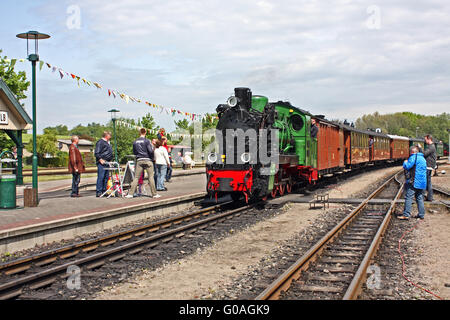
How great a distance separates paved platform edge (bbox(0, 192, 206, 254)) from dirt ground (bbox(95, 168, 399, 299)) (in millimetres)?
2665

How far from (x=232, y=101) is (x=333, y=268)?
21.8ft

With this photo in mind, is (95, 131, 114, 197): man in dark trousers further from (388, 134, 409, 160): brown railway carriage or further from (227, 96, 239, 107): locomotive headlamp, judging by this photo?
(388, 134, 409, 160): brown railway carriage

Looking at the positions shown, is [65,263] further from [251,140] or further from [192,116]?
[192,116]

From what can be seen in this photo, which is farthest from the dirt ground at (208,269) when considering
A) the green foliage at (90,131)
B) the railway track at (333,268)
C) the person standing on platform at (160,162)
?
the green foliage at (90,131)

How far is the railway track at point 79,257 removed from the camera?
5684mm

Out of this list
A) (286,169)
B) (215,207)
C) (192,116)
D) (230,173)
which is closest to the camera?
(230,173)

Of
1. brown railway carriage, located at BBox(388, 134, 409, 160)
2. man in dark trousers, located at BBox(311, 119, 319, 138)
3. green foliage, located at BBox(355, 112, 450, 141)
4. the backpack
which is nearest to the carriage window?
man in dark trousers, located at BBox(311, 119, 319, 138)

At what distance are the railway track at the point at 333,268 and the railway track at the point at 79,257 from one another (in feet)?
9.62

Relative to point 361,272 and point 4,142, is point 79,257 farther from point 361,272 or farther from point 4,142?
point 4,142

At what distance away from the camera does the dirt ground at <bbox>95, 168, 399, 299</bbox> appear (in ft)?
18.0

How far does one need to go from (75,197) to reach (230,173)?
4.79m

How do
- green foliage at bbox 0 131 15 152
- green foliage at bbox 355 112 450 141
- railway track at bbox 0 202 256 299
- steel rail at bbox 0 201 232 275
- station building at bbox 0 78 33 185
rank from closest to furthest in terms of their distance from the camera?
railway track at bbox 0 202 256 299 < steel rail at bbox 0 201 232 275 < station building at bbox 0 78 33 185 < green foliage at bbox 0 131 15 152 < green foliage at bbox 355 112 450 141
